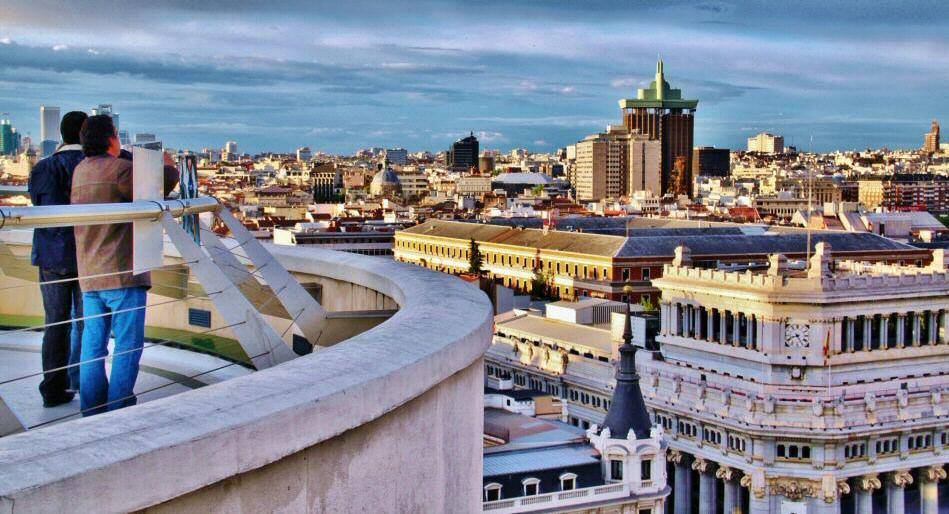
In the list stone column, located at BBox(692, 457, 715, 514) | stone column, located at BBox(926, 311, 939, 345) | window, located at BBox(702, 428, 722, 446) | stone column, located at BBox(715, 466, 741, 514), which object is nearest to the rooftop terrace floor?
stone column, located at BBox(715, 466, 741, 514)

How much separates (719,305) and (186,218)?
99.7 ft

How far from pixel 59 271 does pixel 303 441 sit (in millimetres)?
1727

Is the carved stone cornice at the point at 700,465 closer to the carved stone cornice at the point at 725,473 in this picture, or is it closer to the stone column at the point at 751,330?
the carved stone cornice at the point at 725,473

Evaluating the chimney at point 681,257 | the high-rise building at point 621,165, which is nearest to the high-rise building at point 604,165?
the high-rise building at point 621,165

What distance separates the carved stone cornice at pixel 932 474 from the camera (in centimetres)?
3119

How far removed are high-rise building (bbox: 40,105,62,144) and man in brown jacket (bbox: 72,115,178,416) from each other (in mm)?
724

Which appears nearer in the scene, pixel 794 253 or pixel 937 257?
pixel 937 257

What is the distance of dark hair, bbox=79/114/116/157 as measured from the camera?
14.5 ft

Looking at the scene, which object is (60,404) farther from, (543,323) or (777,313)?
(543,323)

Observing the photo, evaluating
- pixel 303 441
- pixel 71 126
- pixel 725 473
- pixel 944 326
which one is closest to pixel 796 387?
pixel 725 473

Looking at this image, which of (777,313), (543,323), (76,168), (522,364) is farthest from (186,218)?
(543,323)

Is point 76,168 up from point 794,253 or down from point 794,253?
up

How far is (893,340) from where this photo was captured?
33.4 metres

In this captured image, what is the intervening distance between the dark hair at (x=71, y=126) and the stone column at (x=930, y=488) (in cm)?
2953
